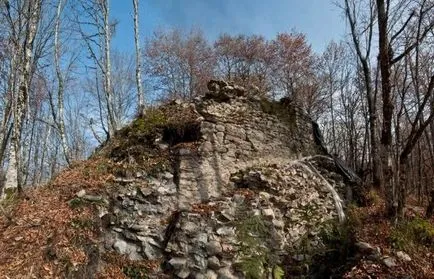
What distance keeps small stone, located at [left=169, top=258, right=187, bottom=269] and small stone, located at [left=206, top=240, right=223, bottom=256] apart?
512 mm

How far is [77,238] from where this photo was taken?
264 inches

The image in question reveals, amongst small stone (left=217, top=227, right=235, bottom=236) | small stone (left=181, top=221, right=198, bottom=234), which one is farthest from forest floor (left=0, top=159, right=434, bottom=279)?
small stone (left=217, top=227, right=235, bottom=236)

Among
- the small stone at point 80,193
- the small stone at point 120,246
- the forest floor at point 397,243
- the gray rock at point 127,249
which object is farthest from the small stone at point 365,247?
the small stone at point 80,193

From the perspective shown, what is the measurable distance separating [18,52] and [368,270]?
11604mm

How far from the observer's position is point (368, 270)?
608 centimetres

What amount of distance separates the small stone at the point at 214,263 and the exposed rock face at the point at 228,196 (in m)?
0.02

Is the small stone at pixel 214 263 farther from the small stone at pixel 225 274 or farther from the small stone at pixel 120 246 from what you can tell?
the small stone at pixel 120 246

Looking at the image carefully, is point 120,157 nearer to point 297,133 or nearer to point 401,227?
point 297,133

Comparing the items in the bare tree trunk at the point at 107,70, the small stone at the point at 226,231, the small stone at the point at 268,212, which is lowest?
the small stone at the point at 226,231

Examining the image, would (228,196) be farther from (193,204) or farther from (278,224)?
(278,224)

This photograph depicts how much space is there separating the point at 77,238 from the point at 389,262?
576 centimetres

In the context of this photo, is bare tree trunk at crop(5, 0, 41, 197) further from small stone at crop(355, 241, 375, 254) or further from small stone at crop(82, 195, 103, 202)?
small stone at crop(355, 241, 375, 254)

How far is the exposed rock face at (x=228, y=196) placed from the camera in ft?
23.2

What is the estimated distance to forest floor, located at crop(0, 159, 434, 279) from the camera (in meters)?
5.98
